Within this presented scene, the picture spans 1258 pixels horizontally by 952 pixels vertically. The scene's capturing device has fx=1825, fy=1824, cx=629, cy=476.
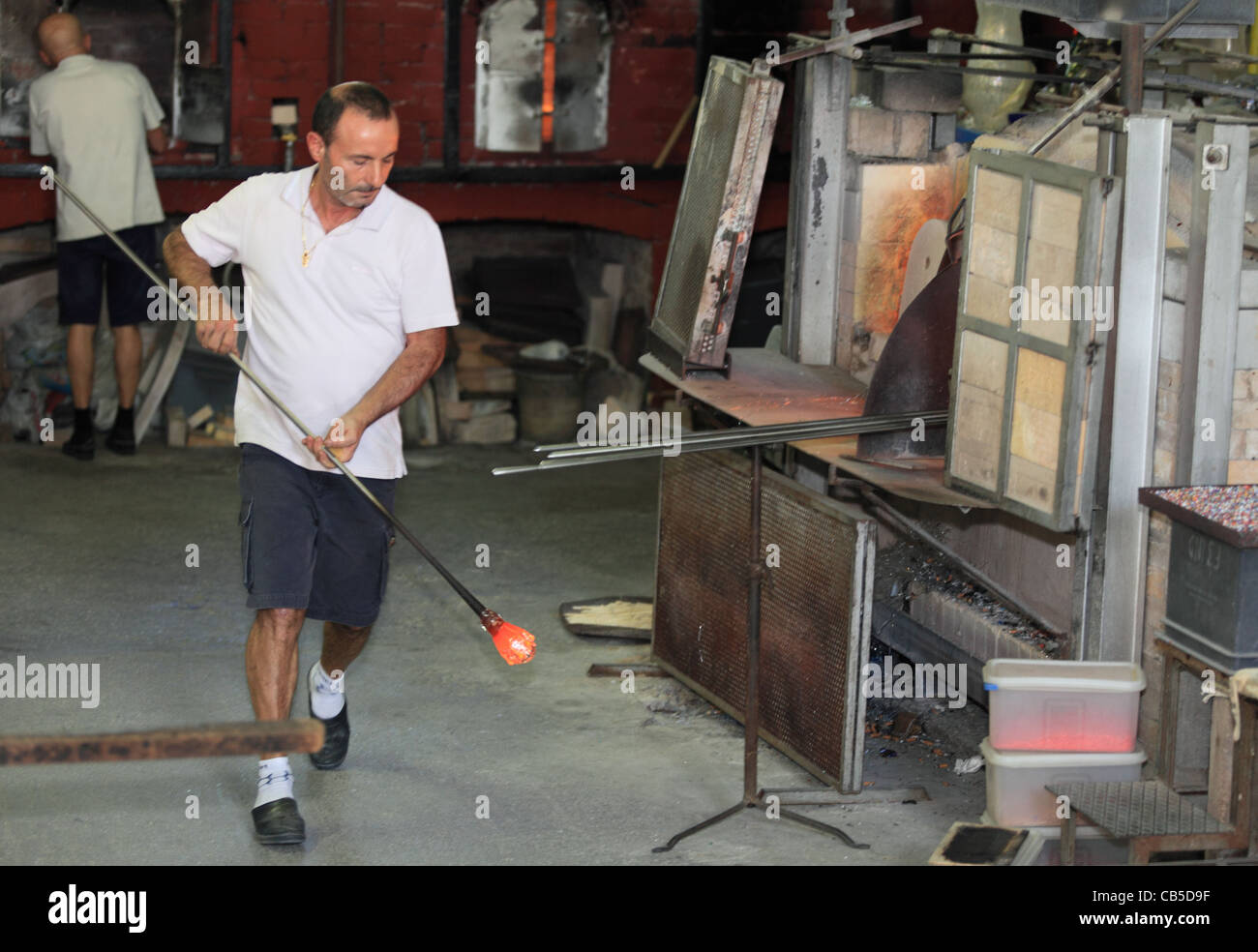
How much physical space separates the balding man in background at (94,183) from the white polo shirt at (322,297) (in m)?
3.91

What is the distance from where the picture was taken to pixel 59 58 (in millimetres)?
8641

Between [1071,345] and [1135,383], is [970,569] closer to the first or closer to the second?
[1135,383]

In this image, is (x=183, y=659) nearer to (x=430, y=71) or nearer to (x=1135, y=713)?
Answer: (x=1135, y=713)

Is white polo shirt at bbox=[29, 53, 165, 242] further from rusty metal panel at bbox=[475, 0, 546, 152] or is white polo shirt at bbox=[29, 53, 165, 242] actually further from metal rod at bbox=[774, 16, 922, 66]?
metal rod at bbox=[774, 16, 922, 66]

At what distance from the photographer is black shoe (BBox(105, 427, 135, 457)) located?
9062 millimetres

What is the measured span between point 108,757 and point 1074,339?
271 cm

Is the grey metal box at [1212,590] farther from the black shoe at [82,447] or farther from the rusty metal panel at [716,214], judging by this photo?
the black shoe at [82,447]

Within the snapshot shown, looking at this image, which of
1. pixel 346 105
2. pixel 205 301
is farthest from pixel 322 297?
pixel 346 105

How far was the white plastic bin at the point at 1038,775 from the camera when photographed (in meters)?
4.79

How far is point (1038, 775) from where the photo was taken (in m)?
4.80

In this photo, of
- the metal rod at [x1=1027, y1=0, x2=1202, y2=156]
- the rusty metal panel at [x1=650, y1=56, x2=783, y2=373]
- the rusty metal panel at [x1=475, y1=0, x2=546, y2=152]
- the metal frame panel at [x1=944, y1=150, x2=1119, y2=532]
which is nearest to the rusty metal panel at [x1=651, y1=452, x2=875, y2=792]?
the rusty metal panel at [x1=650, y1=56, x2=783, y2=373]

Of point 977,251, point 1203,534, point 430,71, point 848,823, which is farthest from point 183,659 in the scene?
point 430,71

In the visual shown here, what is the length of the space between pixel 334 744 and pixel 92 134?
14.1 feet

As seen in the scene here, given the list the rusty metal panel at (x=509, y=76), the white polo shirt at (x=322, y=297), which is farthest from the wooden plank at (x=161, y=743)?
the rusty metal panel at (x=509, y=76)
